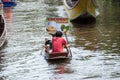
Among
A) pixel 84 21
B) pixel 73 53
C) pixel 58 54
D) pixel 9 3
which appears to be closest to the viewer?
pixel 58 54

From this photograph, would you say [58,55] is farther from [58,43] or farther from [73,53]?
[73,53]

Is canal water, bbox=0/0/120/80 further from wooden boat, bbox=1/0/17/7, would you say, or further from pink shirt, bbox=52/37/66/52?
wooden boat, bbox=1/0/17/7

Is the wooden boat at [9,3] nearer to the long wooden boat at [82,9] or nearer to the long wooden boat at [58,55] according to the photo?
the long wooden boat at [82,9]

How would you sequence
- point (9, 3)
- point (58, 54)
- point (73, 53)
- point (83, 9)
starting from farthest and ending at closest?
point (9, 3)
point (83, 9)
point (73, 53)
point (58, 54)

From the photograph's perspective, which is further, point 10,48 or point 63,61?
point 10,48

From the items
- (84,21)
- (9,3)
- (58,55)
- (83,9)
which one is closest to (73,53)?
(58,55)

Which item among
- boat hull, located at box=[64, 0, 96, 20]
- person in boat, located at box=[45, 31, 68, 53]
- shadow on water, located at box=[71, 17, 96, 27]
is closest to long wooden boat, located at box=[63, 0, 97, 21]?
boat hull, located at box=[64, 0, 96, 20]

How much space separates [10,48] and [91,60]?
422 centimetres

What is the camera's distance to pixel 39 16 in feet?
88.4

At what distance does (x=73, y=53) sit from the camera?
1509cm

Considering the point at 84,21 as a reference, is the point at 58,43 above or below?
above

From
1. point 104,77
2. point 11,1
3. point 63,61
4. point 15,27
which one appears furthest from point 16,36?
point 11,1

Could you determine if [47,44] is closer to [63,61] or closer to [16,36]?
[63,61]

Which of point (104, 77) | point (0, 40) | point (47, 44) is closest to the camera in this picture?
point (104, 77)
